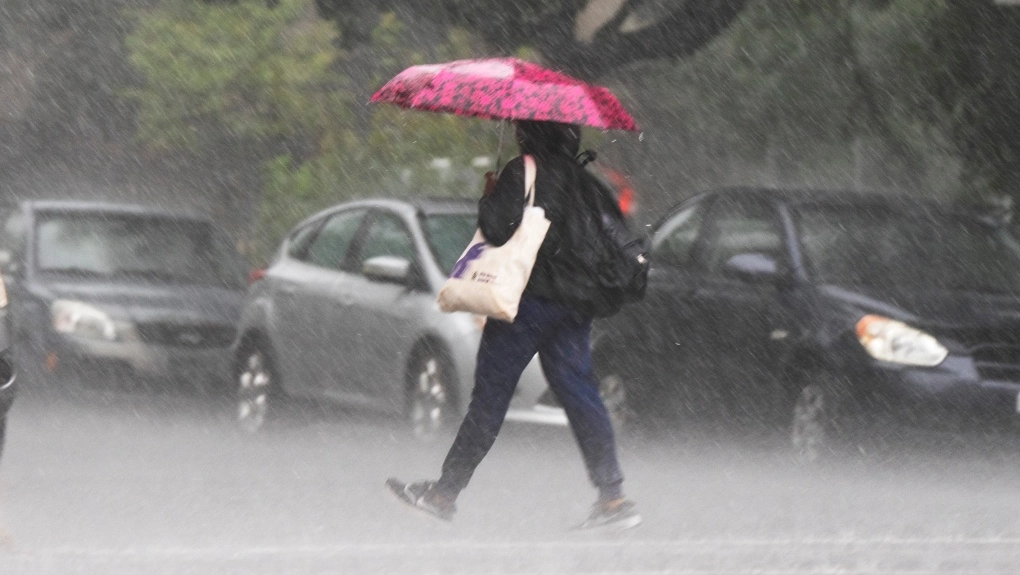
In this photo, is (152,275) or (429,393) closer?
(429,393)

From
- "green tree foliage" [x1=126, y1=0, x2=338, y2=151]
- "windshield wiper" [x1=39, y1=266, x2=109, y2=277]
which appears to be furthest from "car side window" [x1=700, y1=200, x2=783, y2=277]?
"green tree foliage" [x1=126, y1=0, x2=338, y2=151]

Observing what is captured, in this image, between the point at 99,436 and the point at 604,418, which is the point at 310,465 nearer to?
the point at 99,436

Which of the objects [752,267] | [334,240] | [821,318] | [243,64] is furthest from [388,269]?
[243,64]

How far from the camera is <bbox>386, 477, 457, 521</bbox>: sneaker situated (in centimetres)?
857

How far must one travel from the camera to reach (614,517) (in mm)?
8500

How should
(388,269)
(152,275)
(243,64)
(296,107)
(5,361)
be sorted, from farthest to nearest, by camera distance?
(243,64) → (296,107) → (152,275) → (388,269) → (5,361)

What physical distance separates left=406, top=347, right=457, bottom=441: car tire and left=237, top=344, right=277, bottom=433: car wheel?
1509 millimetres

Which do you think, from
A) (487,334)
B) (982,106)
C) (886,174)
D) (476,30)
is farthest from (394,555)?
(886,174)

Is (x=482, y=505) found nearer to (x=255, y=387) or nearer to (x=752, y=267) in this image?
(x=752, y=267)

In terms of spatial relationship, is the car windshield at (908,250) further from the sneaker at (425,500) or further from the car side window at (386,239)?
the sneaker at (425,500)

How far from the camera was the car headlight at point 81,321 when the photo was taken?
1360cm

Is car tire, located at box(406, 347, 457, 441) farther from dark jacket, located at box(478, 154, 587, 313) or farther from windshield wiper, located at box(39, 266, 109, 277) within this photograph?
dark jacket, located at box(478, 154, 587, 313)

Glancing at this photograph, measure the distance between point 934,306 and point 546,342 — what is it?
2.89 metres

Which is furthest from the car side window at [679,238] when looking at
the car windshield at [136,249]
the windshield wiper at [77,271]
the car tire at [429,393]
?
the windshield wiper at [77,271]
